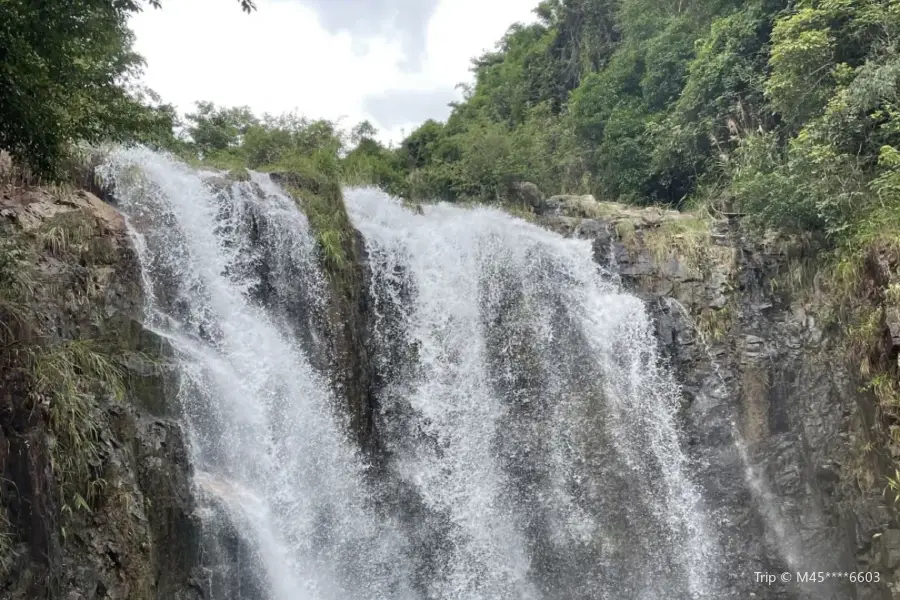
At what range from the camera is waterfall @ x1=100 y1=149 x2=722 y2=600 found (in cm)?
875

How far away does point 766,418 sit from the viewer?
11305 mm

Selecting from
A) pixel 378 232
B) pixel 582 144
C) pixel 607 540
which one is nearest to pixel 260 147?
pixel 378 232

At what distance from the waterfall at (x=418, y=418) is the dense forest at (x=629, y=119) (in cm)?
241

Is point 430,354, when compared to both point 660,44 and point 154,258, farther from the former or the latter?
point 660,44

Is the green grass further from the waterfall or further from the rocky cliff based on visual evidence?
the waterfall

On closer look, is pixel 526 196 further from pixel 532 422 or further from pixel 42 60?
pixel 42 60

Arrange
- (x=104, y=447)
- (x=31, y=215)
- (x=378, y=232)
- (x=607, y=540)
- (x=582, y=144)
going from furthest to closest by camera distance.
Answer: (x=582, y=144) < (x=378, y=232) < (x=607, y=540) < (x=31, y=215) < (x=104, y=447)

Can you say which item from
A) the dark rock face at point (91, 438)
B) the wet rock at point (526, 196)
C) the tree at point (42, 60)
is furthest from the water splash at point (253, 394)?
the wet rock at point (526, 196)

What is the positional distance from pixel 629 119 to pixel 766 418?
33.3 feet

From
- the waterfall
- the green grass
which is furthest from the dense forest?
the waterfall

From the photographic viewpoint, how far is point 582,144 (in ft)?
66.3

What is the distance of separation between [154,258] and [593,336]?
7.69 meters

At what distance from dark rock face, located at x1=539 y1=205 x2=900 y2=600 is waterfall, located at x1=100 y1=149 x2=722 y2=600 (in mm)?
511

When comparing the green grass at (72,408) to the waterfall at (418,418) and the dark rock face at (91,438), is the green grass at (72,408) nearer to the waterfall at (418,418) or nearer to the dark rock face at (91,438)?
the dark rock face at (91,438)
